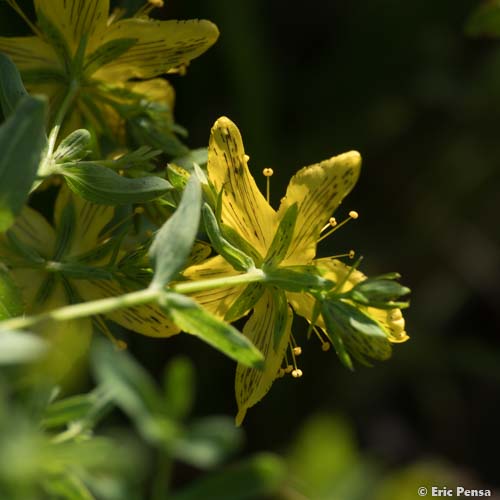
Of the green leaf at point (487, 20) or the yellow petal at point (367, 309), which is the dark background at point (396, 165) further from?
the yellow petal at point (367, 309)

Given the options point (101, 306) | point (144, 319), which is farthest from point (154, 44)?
point (101, 306)

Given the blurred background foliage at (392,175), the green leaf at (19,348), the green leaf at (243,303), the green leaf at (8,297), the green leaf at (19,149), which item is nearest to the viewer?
the green leaf at (19,348)

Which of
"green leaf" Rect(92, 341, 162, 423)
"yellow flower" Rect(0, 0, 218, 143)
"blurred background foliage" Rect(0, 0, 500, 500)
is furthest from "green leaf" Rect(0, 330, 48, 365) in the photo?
"blurred background foliage" Rect(0, 0, 500, 500)

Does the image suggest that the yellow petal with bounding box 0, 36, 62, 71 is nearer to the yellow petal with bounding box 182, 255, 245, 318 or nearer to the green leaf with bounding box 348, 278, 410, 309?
the yellow petal with bounding box 182, 255, 245, 318

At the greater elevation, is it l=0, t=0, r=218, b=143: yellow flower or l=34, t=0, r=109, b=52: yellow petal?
l=34, t=0, r=109, b=52: yellow petal

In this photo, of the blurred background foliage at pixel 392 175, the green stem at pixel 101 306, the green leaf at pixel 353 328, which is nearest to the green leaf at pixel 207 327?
the green stem at pixel 101 306

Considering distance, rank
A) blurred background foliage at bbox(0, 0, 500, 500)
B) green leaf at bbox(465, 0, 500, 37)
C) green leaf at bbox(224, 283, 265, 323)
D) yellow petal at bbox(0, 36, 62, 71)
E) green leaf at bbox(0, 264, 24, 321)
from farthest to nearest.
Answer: blurred background foliage at bbox(0, 0, 500, 500) → green leaf at bbox(465, 0, 500, 37) → yellow petal at bbox(0, 36, 62, 71) → green leaf at bbox(224, 283, 265, 323) → green leaf at bbox(0, 264, 24, 321)
